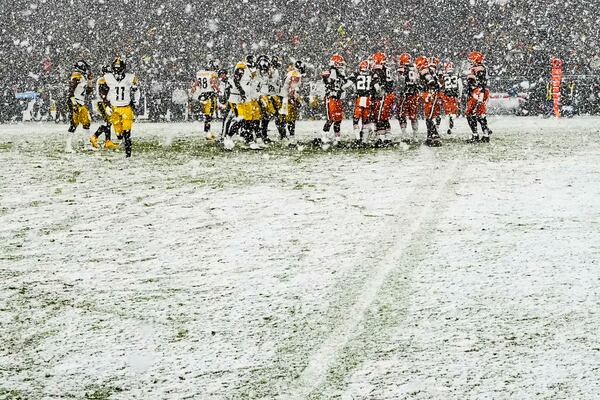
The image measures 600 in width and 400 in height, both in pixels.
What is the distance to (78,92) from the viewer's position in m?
19.2

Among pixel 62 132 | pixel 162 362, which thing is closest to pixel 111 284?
pixel 162 362

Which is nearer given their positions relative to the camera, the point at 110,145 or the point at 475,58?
the point at 475,58

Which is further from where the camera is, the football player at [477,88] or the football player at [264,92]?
the football player at [477,88]

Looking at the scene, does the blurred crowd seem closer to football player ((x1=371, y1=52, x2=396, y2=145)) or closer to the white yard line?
football player ((x1=371, y1=52, x2=396, y2=145))

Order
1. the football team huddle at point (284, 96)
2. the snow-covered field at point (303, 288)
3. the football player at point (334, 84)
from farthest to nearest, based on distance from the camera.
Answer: the football player at point (334, 84) → the football team huddle at point (284, 96) → the snow-covered field at point (303, 288)

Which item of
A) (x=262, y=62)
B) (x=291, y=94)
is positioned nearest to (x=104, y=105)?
(x=262, y=62)

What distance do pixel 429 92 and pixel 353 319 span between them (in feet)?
50.7

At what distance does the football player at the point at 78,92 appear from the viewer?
1877cm

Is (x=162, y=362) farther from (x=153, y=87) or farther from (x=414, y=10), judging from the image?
(x=414, y=10)

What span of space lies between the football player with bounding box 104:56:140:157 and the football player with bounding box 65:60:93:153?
298cm

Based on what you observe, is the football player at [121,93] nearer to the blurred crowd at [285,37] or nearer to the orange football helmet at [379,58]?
the orange football helmet at [379,58]

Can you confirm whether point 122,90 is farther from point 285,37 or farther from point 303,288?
point 285,37

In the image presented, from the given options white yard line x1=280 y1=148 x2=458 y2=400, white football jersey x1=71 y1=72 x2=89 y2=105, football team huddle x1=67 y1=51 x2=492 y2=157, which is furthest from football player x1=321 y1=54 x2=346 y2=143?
white yard line x1=280 y1=148 x2=458 y2=400

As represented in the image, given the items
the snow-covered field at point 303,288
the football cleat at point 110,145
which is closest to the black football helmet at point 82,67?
the football cleat at point 110,145
